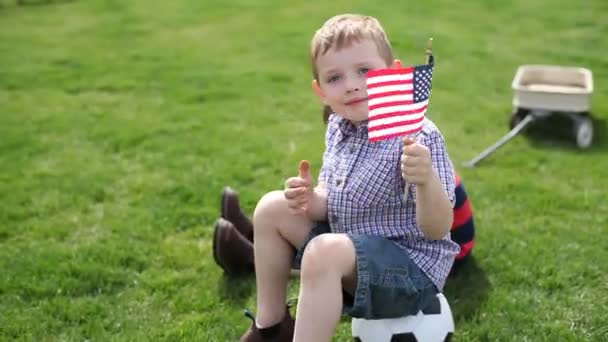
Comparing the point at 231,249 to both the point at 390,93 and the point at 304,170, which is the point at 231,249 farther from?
the point at 390,93

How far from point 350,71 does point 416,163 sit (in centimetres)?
46

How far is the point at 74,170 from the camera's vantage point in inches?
177

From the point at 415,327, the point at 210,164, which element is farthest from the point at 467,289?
the point at 210,164

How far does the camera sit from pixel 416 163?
6.63 ft

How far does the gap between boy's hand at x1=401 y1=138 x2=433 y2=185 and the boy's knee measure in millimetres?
314

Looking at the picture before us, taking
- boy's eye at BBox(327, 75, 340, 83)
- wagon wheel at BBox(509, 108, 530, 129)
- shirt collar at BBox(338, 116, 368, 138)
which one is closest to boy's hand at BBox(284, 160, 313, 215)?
shirt collar at BBox(338, 116, 368, 138)

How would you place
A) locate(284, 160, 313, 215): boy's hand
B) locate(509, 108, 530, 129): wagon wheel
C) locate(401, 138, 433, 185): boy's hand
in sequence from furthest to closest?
1. locate(509, 108, 530, 129): wagon wheel
2. locate(284, 160, 313, 215): boy's hand
3. locate(401, 138, 433, 185): boy's hand

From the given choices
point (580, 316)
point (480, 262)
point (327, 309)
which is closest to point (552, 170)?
point (480, 262)

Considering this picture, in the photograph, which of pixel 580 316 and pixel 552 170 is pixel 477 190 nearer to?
pixel 552 170

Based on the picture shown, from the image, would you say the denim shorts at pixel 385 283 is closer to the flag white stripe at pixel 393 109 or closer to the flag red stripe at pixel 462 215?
the flag white stripe at pixel 393 109

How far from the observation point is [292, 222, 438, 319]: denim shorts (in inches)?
85.1

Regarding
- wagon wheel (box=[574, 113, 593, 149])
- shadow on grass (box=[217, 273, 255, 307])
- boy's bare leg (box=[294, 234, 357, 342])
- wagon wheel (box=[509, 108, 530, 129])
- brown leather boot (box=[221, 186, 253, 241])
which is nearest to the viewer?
boy's bare leg (box=[294, 234, 357, 342])

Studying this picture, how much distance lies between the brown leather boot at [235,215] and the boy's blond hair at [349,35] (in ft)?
3.97

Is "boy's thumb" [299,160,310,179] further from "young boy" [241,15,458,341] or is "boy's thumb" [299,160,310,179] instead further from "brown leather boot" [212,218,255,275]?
"brown leather boot" [212,218,255,275]
